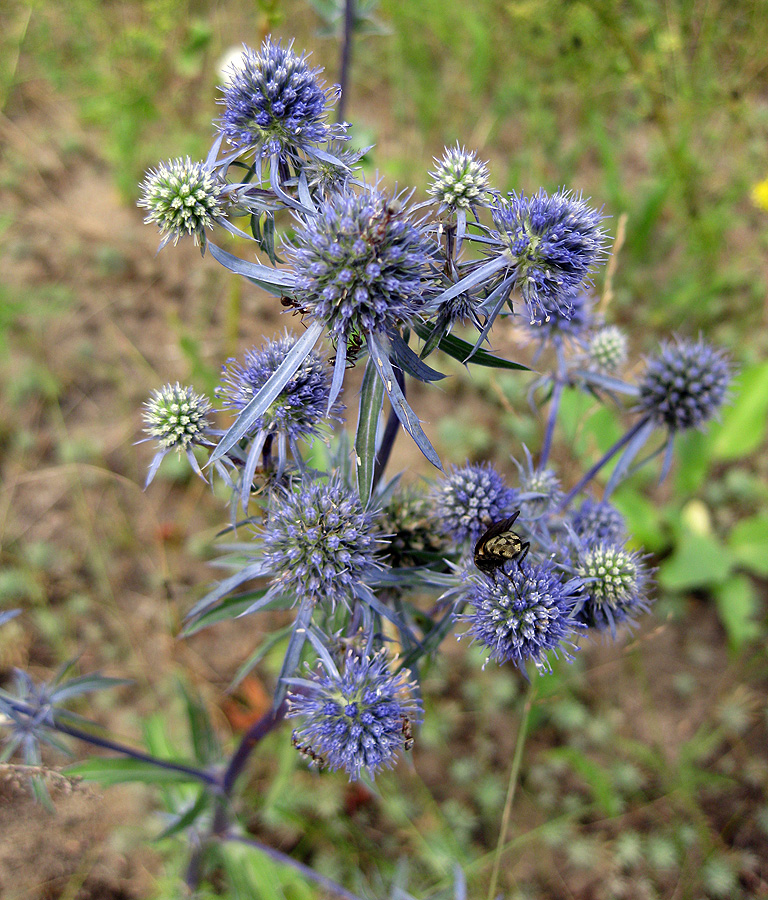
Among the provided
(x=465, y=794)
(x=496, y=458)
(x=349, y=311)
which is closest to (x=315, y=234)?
(x=349, y=311)

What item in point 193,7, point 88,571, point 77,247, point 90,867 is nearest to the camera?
point 90,867

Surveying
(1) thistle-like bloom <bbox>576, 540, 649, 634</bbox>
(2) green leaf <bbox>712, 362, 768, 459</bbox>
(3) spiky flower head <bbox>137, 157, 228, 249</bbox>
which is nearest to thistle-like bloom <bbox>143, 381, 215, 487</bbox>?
(3) spiky flower head <bbox>137, 157, 228, 249</bbox>

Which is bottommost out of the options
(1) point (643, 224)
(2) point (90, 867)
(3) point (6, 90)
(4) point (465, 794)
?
(2) point (90, 867)

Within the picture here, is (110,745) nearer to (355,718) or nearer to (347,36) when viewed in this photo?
(355,718)

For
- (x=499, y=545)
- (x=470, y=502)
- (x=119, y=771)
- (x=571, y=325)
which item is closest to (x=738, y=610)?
(x=571, y=325)

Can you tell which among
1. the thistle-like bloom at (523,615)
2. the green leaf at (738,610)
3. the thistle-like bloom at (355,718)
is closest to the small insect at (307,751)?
the thistle-like bloom at (355,718)

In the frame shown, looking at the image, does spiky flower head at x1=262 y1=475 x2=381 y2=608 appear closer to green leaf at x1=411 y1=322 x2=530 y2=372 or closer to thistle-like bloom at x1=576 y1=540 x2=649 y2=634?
green leaf at x1=411 y1=322 x2=530 y2=372

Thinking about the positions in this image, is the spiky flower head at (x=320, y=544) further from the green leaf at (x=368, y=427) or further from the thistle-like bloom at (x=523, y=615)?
the thistle-like bloom at (x=523, y=615)

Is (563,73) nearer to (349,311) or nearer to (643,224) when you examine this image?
(643,224)
